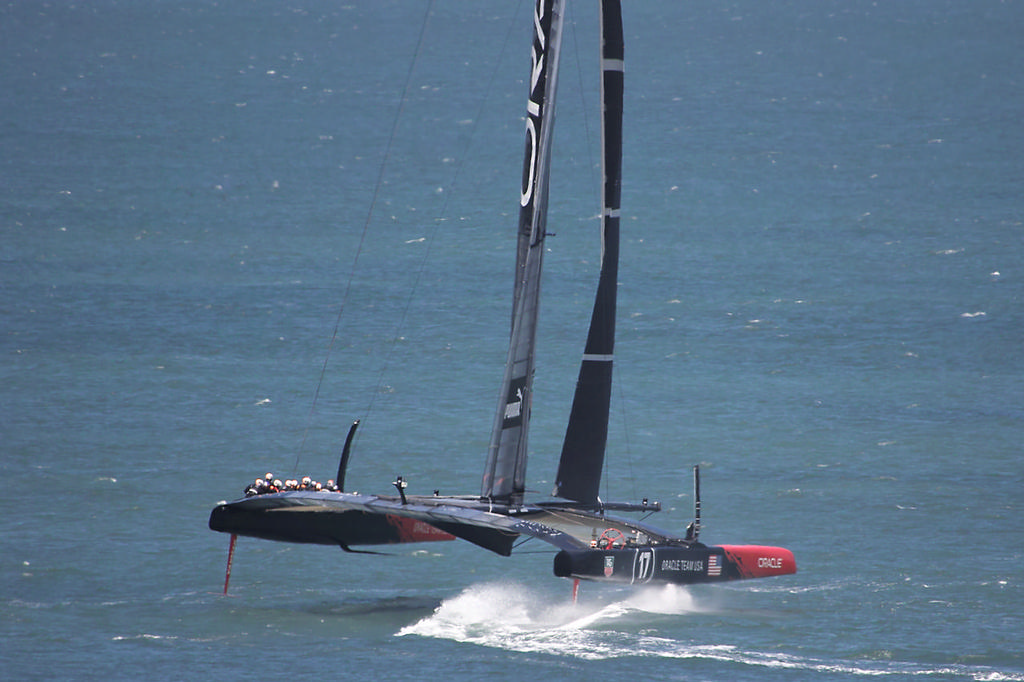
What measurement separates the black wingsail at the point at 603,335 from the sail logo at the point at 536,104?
1039 millimetres

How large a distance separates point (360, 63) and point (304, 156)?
16496 mm

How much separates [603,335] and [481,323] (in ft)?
91.4

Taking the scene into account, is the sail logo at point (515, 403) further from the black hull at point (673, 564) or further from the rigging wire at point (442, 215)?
the rigging wire at point (442, 215)

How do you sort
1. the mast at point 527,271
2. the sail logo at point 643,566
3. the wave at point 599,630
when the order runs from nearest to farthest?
the sail logo at point 643,566 < the wave at point 599,630 < the mast at point 527,271

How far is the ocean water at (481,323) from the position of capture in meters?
24.7

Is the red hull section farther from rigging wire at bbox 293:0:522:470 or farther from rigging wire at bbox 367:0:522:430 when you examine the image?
rigging wire at bbox 367:0:522:430

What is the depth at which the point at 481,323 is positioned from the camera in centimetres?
5247

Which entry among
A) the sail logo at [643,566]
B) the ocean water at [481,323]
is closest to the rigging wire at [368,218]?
the ocean water at [481,323]

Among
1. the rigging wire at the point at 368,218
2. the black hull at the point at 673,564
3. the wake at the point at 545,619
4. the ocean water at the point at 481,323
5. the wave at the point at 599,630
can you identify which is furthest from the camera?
the rigging wire at the point at 368,218

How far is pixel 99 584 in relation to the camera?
26594 mm

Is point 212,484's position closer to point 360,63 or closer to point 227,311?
point 227,311

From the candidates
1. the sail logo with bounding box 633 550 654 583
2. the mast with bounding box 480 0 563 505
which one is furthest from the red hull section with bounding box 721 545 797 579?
the mast with bounding box 480 0 563 505

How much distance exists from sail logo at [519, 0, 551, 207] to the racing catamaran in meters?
0.02

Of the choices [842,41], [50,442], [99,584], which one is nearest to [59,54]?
[842,41]
